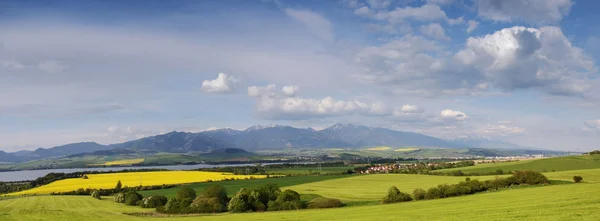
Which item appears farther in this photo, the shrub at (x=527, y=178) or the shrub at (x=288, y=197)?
the shrub at (x=527, y=178)

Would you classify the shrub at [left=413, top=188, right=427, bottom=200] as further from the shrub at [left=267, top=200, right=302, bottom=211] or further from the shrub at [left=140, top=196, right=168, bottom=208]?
the shrub at [left=140, top=196, right=168, bottom=208]

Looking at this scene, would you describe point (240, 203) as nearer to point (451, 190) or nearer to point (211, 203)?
point (211, 203)

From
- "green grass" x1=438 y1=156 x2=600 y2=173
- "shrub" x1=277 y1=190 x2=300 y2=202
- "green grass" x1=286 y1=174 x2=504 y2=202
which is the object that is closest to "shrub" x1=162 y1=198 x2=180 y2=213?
"shrub" x1=277 y1=190 x2=300 y2=202

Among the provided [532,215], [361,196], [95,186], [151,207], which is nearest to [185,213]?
[151,207]

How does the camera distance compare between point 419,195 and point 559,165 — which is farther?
point 559,165

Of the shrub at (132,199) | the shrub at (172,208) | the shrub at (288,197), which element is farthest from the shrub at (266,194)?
the shrub at (132,199)

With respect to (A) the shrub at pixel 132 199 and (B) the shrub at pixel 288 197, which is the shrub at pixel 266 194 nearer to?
(B) the shrub at pixel 288 197

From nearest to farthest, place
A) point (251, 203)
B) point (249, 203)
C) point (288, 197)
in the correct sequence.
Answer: point (249, 203) → point (251, 203) → point (288, 197)

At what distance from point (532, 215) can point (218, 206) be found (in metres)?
52.5

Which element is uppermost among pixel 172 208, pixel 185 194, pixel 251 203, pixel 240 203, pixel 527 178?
pixel 527 178

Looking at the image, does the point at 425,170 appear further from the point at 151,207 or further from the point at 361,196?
the point at 151,207

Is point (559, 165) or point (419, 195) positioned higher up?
point (559, 165)

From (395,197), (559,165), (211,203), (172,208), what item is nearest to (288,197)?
(211,203)

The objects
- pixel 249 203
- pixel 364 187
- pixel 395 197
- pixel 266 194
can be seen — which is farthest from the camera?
pixel 364 187
